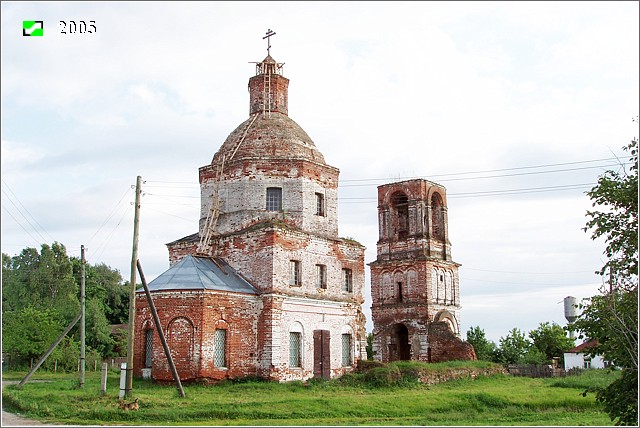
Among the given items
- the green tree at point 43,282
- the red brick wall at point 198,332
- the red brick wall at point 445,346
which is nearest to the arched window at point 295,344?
the red brick wall at point 198,332

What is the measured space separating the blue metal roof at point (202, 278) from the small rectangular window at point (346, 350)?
15.0 feet

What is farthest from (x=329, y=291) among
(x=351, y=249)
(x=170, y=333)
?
(x=170, y=333)

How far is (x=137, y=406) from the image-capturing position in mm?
16281

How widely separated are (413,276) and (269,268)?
12652 millimetres

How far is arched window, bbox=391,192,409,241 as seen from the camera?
36375 mm

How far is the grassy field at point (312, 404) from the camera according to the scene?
1598 centimetres

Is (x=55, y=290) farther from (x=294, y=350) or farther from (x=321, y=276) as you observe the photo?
(x=294, y=350)

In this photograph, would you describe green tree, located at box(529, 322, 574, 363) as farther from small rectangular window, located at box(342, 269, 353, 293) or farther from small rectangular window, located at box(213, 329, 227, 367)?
small rectangular window, located at box(213, 329, 227, 367)

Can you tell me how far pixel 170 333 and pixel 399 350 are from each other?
53.4 feet

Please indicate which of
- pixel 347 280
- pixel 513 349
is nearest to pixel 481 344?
pixel 513 349

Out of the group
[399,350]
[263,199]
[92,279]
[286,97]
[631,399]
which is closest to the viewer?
[631,399]

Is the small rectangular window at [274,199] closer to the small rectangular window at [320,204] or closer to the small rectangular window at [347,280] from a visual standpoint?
the small rectangular window at [320,204]

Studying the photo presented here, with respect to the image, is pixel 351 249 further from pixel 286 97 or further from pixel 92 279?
pixel 92 279

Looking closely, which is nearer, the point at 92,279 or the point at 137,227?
the point at 137,227
